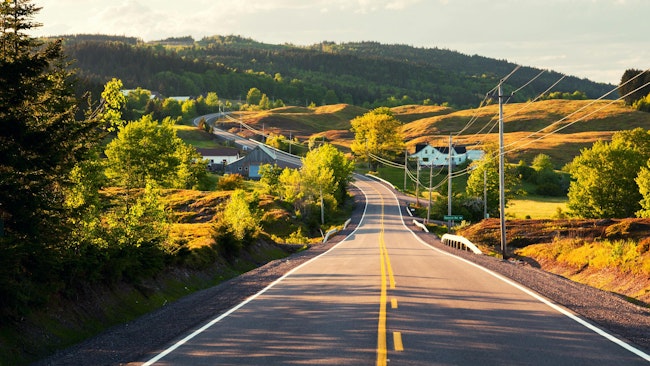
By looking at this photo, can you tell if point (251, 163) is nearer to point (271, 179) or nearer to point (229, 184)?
point (271, 179)

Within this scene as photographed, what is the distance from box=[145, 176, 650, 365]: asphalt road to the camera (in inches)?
426

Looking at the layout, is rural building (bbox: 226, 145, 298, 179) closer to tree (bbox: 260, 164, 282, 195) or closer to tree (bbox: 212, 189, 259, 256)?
tree (bbox: 260, 164, 282, 195)

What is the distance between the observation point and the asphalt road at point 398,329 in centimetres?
1082

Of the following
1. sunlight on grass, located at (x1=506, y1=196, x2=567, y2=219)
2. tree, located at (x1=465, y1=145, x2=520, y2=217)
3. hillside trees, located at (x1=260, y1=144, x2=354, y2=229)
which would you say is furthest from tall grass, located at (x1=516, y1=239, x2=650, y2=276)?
tree, located at (x1=465, y1=145, x2=520, y2=217)

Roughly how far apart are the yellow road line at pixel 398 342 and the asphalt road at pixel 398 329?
2cm

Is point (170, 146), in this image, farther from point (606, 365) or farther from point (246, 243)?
point (606, 365)

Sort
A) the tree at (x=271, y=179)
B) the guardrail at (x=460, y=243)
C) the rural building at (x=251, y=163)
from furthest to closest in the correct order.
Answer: the rural building at (x=251, y=163) < the tree at (x=271, y=179) < the guardrail at (x=460, y=243)

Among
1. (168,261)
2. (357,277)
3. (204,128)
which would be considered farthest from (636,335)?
(204,128)

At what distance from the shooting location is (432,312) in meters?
15.3

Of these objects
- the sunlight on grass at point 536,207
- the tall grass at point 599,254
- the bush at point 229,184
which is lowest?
the sunlight on grass at point 536,207

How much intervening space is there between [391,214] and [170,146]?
31.1m

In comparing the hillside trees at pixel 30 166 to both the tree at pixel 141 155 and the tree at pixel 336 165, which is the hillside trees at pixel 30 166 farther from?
the tree at pixel 336 165

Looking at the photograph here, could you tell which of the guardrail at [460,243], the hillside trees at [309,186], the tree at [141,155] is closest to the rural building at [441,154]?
the hillside trees at [309,186]

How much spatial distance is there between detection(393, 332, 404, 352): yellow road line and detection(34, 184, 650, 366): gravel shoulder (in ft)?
13.8
